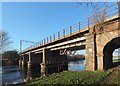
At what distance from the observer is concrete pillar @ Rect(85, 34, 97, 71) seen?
54.7 ft

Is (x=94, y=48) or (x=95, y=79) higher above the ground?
(x=94, y=48)

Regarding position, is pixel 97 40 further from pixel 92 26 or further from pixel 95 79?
pixel 95 79

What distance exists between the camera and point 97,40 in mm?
16641

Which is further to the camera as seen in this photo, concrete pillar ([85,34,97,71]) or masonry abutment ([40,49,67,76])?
masonry abutment ([40,49,67,76])

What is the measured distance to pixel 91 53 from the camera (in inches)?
671

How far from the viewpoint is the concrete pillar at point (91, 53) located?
54.7ft

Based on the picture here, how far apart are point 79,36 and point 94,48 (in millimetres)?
5394

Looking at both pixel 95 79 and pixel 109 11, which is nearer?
pixel 95 79

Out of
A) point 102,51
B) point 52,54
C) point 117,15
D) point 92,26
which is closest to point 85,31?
point 92,26

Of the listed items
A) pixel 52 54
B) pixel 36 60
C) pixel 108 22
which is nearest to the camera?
pixel 108 22

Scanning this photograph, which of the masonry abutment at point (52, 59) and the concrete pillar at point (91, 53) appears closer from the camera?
the concrete pillar at point (91, 53)

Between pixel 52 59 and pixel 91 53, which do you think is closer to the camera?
pixel 91 53

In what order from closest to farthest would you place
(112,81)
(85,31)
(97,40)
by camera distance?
(112,81)
(97,40)
(85,31)

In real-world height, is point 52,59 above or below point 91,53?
below
